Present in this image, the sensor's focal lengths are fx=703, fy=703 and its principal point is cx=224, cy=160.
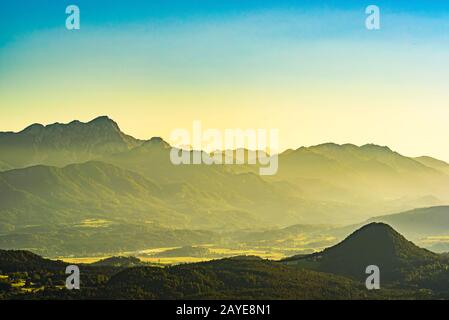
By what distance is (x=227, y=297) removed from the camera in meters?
198
